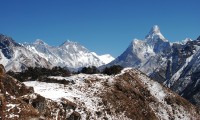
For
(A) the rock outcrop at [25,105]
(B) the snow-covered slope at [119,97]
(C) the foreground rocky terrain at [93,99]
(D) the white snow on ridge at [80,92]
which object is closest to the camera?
(A) the rock outcrop at [25,105]

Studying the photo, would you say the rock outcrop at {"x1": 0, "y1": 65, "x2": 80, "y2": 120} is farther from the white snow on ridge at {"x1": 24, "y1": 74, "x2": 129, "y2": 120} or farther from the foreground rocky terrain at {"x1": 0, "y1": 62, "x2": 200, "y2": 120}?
the white snow on ridge at {"x1": 24, "y1": 74, "x2": 129, "y2": 120}

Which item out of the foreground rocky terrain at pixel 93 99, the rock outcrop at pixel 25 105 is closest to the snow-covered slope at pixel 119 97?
the foreground rocky terrain at pixel 93 99

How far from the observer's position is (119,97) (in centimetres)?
9712

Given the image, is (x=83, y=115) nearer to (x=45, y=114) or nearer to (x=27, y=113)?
(x=45, y=114)

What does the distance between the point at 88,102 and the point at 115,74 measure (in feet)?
84.1

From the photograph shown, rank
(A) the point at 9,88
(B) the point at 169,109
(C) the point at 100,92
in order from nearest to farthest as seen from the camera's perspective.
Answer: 1. (A) the point at 9,88
2. (C) the point at 100,92
3. (B) the point at 169,109

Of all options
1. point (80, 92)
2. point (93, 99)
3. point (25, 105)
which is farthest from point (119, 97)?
point (25, 105)

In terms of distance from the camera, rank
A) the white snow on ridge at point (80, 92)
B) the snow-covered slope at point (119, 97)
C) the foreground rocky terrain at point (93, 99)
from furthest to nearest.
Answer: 1. the snow-covered slope at point (119, 97)
2. the white snow on ridge at point (80, 92)
3. the foreground rocky terrain at point (93, 99)

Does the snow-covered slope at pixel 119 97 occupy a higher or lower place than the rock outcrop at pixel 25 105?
higher

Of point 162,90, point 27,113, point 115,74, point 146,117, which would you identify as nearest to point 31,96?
point 27,113

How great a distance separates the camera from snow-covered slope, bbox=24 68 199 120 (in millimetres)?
86438

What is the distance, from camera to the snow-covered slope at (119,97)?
86.4 m

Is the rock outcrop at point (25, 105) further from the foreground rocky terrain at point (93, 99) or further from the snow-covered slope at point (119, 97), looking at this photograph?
the snow-covered slope at point (119, 97)

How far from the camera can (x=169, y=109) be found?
104125mm
